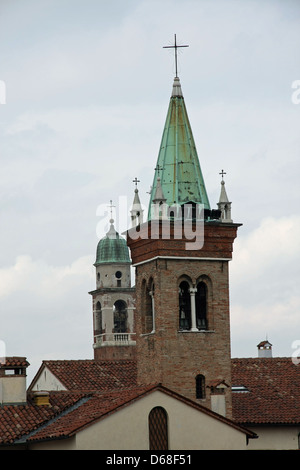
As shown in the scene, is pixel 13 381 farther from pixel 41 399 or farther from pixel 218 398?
pixel 218 398

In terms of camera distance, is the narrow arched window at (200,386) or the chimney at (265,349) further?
the chimney at (265,349)

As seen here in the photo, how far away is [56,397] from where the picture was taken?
40969 mm

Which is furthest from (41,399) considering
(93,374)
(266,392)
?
(266,392)

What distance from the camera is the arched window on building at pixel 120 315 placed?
2916 inches

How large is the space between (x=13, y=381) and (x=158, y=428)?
5510 millimetres

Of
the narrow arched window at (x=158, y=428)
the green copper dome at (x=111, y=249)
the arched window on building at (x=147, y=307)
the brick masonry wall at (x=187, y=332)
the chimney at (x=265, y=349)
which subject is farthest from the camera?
the green copper dome at (x=111, y=249)

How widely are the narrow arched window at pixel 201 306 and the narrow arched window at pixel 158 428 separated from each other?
267 inches

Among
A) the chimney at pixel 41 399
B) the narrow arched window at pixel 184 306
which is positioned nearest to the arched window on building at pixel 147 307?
the narrow arched window at pixel 184 306

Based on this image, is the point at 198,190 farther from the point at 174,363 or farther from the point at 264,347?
the point at 264,347

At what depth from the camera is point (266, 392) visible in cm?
4519

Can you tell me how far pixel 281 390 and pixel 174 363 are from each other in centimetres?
536

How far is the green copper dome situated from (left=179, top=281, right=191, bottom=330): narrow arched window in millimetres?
33940

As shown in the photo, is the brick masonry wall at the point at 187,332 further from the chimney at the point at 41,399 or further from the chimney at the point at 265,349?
the chimney at the point at 265,349

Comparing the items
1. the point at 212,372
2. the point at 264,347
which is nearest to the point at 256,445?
the point at 212,372
